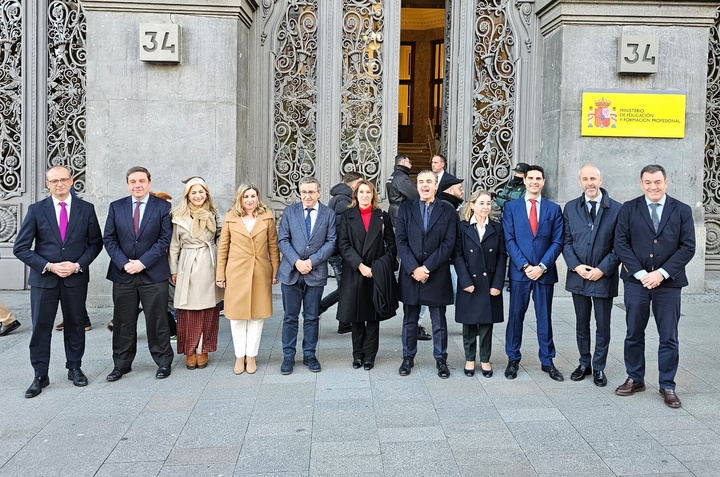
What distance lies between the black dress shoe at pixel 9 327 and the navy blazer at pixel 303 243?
138 inches

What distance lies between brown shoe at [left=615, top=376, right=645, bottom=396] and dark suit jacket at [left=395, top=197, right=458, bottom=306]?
162cm

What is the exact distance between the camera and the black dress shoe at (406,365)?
6.37 metres

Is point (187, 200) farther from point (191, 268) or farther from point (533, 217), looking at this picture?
point (533, 217)

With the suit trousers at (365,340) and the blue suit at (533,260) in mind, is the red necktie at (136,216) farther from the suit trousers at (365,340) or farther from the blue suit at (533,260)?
the blue suit at (533,260)

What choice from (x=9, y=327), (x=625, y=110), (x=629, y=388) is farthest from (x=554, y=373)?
(x=9, y=327)

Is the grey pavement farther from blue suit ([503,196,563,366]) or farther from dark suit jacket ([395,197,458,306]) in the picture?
dark suit jacket ([395,197,458,306])

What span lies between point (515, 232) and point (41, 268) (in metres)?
4.15

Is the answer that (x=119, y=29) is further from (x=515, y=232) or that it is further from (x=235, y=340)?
(x=515, y=232)

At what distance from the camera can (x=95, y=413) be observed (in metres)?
5.35

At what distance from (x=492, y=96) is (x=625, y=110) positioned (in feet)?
6.46

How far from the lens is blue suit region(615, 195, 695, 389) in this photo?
554cm

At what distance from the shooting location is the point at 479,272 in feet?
20.5

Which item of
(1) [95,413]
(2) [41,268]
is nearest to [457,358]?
(1) [95,413]

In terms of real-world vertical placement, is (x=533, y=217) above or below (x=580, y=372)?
above
